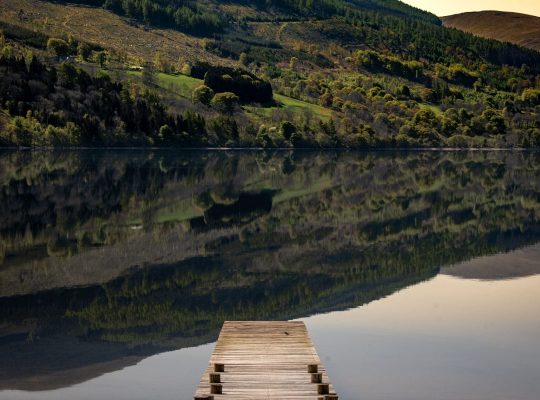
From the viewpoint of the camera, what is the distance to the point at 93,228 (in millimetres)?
46406

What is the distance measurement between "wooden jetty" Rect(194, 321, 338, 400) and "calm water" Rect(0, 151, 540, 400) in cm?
125

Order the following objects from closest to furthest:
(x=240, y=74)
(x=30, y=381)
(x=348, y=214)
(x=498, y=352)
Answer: (x=30, y=381) < (x=498, y=352) < (x=348, y=214) < (x=240, y=74)

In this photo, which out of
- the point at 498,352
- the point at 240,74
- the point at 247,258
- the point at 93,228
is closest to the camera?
the point at 498,352

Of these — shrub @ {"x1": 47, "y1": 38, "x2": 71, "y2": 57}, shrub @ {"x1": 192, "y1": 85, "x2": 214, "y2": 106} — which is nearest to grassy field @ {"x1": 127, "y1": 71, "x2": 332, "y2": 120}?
shrub @ {"x1": 192, "y1": 85, "x2": 214, "y2": 106}

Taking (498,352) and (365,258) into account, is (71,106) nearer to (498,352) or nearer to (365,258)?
(365,258)

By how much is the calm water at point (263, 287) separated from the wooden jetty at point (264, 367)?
1.25 m

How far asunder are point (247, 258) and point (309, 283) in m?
6.39

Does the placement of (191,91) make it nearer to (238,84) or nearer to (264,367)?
(238,84)

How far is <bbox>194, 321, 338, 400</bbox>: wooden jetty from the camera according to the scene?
16.8m

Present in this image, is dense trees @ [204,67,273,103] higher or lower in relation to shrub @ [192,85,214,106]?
higher

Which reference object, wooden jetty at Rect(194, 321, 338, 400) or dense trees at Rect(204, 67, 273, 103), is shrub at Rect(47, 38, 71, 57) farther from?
wooden jetty at Rect(194, 321, 338, 400)

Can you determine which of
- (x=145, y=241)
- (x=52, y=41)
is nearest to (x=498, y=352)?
(x=145, y=241)

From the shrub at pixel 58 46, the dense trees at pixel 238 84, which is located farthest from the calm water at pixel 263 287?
the dense trees at pixel 238 84

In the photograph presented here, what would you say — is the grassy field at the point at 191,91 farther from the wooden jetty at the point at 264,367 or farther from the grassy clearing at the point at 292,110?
the wooden jetty at the point at 264,367
